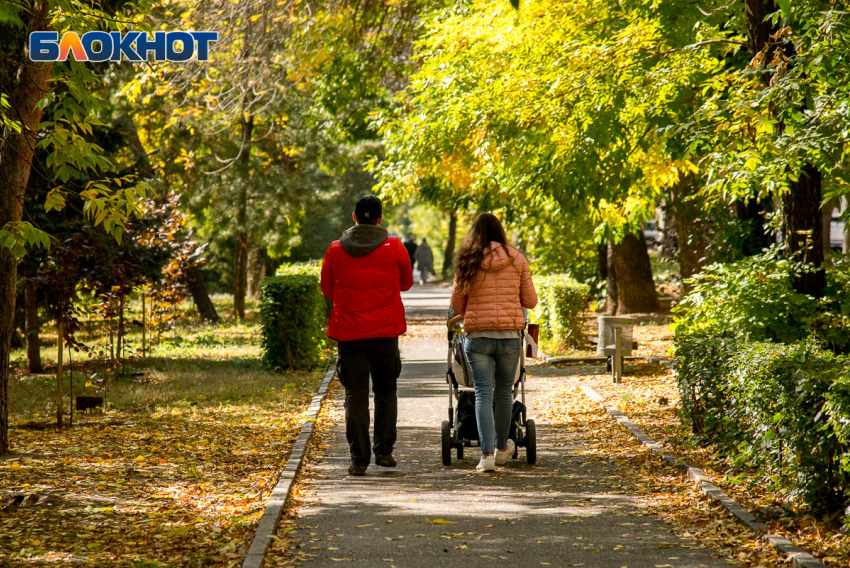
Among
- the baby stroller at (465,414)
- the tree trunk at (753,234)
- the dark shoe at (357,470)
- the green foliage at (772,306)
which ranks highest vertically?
the tree trunk at (753,234)

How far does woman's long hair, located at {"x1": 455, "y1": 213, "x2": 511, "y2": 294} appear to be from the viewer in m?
7.04

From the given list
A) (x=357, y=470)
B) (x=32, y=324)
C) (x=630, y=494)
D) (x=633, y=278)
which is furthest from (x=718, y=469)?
(x=633, y=278)

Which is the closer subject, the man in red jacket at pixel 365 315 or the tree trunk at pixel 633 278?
the man in red jacket at pixel 365 315

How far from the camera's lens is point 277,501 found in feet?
20.0

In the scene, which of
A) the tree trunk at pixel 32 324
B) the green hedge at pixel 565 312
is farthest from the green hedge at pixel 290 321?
the green hedge at pixel 565 312

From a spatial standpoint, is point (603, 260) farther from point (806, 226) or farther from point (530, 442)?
point (530, 442)

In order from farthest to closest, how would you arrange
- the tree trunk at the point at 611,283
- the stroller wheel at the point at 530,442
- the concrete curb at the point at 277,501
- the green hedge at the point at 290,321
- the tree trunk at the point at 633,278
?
the tree trunk at the point at 611,283
the tree trunk at the point at 633,278
the green hedge at the point at 290,321
the stroller wheel at the point at 530,442
the concrete curb at the point at 277,501

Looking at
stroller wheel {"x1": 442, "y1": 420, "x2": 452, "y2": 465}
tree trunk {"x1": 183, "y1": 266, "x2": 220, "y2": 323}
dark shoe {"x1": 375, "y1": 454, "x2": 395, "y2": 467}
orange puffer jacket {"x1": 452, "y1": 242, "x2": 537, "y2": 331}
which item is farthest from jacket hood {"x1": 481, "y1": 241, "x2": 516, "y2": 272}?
tree trunk {"x1": 183, "y1": 266, "x2": 220, "y2": 323}

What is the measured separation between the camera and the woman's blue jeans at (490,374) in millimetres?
7008

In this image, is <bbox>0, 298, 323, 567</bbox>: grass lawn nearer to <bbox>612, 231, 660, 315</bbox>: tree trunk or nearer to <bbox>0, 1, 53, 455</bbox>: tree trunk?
<bbox>0, 1, 53, 455</bbox>: tree trunk

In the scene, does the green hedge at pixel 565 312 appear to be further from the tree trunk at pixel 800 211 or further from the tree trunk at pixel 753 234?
the tree trunk at pixel 800 211

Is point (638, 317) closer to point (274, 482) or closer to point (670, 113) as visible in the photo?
point (670, 113)

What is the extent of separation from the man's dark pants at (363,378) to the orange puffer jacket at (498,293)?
660 millimetres

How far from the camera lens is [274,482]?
6805mm
